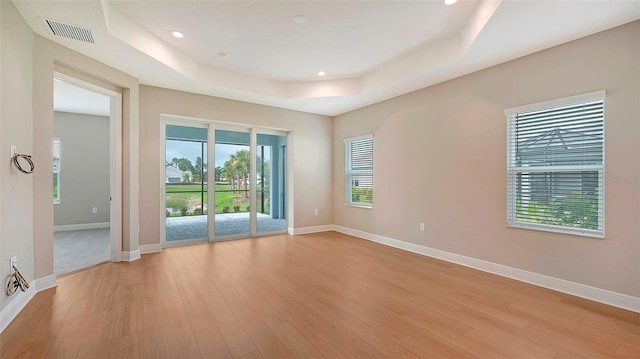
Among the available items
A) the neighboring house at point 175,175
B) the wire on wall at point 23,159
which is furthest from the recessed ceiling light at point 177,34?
the neighboring house at point 175,175

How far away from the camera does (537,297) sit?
2844 mm

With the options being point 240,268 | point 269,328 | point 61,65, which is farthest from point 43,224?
point 269,328

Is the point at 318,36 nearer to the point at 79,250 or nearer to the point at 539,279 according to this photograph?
the point at 539,279

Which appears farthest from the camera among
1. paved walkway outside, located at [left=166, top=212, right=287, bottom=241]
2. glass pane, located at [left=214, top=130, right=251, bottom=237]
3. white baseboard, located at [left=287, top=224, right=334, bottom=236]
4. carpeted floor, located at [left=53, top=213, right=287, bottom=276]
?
white baseboard, located at [left=287, top=224, right=334, bottom=236]

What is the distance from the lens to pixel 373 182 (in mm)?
5555

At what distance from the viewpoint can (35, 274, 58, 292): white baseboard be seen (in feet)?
9.59

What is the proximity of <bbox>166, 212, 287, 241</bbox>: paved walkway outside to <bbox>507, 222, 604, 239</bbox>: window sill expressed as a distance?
4.45 meters

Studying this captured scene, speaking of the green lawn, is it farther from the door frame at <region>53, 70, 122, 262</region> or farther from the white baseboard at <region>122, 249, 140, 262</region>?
the white baseboard at <region>122, 249, 140, 262</region>

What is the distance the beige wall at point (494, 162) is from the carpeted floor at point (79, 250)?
15.1ft

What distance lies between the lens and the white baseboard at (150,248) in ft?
14.6

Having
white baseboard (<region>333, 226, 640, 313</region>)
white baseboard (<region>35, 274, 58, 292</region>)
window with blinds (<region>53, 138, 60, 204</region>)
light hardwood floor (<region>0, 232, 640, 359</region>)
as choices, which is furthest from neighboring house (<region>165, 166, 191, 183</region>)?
white baseboard (<region>333, 226, 640, 313</region>)

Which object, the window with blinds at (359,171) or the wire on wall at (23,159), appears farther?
the window with blinds at (359,171)

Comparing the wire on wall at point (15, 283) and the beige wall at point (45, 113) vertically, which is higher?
the beige wall at point (45, 113)

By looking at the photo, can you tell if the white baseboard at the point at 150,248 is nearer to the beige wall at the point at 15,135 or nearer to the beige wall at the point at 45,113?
the beige wall at the point at 45,113
